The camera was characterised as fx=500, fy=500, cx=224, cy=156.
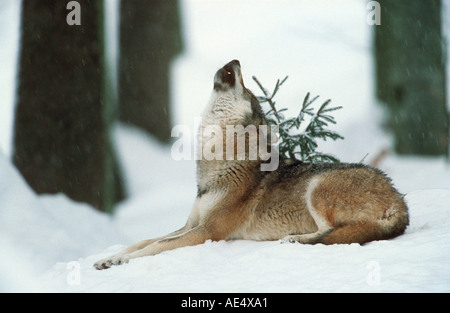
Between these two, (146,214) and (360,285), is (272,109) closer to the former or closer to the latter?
(360,285)

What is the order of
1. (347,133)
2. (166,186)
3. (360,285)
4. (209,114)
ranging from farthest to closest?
(347,133) → (166,186) → (209,114) → (360,285)

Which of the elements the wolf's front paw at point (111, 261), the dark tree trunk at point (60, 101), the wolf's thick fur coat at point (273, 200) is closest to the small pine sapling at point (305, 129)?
the wolf's thick fur coat at point (273, 200)

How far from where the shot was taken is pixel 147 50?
13086 mm

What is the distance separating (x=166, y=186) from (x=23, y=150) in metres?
5.74

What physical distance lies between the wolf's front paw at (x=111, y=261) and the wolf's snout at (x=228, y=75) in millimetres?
1883

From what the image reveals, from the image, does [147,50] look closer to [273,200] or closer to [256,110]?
[256,110]

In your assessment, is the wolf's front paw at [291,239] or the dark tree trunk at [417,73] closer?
the wolf's front paw at [291,239]

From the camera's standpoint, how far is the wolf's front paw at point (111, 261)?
149 inches

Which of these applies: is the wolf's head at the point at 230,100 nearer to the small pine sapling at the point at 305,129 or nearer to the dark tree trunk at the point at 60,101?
the small pine sapling at the point at 305,129

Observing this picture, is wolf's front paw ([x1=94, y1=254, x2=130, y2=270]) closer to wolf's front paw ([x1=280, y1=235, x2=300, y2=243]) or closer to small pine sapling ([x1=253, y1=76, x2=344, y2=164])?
wolf's front paw ([x1=280, y1=235, x2=300, y2=243])

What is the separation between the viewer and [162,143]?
13.8 metres

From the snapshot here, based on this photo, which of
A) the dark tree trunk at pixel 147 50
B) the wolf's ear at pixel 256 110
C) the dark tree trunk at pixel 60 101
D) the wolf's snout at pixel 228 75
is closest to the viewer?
the wolf's snout at pixel 228 75

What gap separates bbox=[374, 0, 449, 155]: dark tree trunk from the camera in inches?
355
